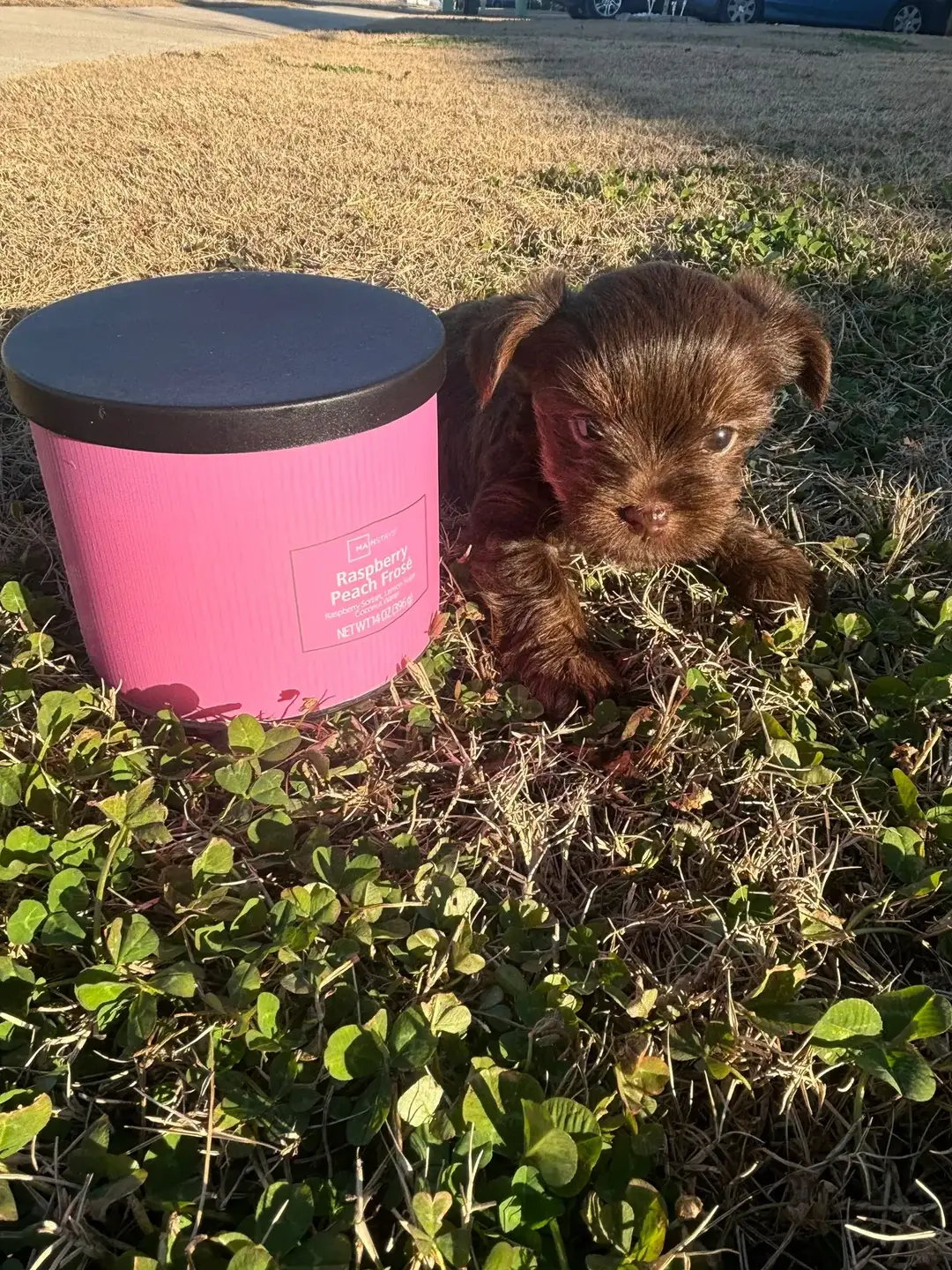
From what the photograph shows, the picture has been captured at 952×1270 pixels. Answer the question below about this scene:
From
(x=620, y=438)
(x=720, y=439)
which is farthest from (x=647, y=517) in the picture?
(x=720, y=439)

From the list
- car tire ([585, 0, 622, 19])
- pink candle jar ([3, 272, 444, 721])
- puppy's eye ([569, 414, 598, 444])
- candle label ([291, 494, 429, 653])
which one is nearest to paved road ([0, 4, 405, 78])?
car tire ([585, 0, 622, 19])

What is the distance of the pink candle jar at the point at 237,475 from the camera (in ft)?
5.50

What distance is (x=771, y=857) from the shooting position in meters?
1.79

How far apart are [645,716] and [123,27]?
19316 millimetres

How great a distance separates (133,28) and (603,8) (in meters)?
16.6

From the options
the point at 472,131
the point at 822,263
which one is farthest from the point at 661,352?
the point at 472,131

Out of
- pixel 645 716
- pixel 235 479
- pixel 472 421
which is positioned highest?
pixel 235 479

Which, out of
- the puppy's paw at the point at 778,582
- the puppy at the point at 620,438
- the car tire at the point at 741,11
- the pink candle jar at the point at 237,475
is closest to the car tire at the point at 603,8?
the car tire at the point at 741,11

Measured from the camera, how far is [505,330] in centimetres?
236

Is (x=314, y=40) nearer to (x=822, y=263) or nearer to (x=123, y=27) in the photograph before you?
(x=123, y=27)

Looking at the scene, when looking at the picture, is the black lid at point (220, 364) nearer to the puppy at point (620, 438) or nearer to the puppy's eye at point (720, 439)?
the puppy at point (620, 438)

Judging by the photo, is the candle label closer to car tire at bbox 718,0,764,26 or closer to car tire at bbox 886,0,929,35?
car tire at bbox 886,0,929,35

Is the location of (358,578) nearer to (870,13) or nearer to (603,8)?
(870,13)

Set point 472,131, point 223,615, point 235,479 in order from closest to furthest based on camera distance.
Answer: point 235,479 → point 223,615 → point 472,131
